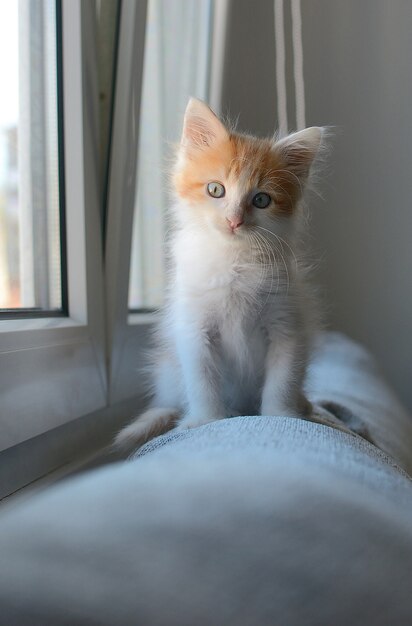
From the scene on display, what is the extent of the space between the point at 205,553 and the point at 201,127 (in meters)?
0.77

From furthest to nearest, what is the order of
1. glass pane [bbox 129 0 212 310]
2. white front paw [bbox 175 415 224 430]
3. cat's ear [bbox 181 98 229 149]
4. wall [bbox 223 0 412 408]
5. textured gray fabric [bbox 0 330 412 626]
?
1. wall [bbox 223 0 412 408]
2. glass pane [bbox 129 0 212 310]
3. cat's ear [bbox 181 98 229 149]
4. white front paw [bbox 175 415 224 430]
5. textured gray fabric [bbox 0 330 412 626]

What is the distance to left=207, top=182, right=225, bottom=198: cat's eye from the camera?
0.89 meters

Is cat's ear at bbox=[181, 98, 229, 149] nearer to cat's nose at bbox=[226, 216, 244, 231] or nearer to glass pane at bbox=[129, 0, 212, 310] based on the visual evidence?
cat's nose at bbox=[226, 216, 244, 231]

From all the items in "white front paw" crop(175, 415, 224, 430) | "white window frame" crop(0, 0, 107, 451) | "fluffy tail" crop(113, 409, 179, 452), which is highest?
"white window frame" crop(0, 0, 107, 451)

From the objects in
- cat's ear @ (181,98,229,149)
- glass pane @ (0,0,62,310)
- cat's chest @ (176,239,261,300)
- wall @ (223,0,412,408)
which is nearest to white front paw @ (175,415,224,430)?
cat's chest @ (176,239,261,300)

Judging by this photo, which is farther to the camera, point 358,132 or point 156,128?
point 358,132

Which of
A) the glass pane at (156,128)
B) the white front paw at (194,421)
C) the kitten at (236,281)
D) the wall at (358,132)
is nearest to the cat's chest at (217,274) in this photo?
the kitten at (236,281)

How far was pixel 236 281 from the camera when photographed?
84 cm

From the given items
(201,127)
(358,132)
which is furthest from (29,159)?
(358,132)

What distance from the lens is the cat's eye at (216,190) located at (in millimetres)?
889

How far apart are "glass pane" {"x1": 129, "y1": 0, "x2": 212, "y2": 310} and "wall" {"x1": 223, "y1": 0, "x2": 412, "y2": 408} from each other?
0.75ft

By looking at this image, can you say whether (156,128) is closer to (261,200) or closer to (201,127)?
(201,127)

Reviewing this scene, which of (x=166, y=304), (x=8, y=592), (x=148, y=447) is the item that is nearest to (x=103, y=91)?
(x=166, y=304)

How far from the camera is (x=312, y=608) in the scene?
277mm
